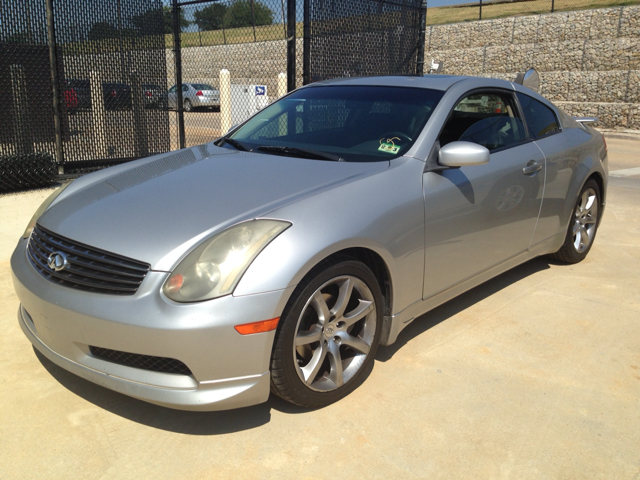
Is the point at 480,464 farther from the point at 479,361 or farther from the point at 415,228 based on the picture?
the point at 415,228

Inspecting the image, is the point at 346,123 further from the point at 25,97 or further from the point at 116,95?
the point at 116,95

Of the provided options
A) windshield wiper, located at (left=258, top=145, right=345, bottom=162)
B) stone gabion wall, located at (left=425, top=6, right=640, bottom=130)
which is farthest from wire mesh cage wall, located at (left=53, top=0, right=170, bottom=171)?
stone gabion wall, located at (left=425, top=6, right=640, bottom=130)

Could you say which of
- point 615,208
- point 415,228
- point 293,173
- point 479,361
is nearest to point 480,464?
point 479,361

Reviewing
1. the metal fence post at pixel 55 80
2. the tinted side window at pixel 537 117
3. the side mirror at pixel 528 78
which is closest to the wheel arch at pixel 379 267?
the tinted side window at pixel 537 117

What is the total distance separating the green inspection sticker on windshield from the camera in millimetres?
3377

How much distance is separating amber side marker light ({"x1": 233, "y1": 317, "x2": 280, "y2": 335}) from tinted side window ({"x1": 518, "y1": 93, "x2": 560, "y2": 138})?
275 cm

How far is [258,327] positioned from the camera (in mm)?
2400

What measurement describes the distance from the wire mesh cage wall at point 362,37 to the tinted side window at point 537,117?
12.9 feet

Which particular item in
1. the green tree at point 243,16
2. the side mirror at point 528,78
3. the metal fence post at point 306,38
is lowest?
the side mirror at point 528,78

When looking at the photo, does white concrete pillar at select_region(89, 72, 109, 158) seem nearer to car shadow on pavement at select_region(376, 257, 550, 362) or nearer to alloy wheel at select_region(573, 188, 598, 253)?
car shadow on pavement at select_region(376, 257, 550, 362)

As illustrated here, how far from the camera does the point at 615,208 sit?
745cm

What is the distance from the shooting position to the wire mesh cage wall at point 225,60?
41.3 feet

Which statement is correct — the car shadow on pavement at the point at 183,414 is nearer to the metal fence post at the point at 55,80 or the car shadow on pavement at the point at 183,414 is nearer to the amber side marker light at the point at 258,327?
the amber side marker light at the point at 258,327

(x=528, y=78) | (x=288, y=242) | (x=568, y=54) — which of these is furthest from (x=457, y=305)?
(x=568, y=54)
